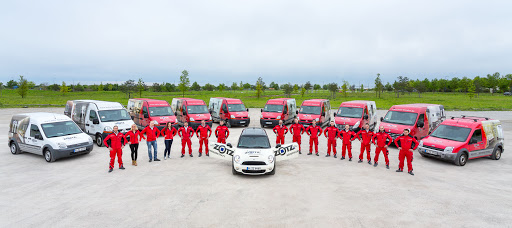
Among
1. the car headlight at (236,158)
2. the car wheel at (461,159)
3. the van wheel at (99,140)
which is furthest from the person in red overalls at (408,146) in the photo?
the van wheel at (99,140)

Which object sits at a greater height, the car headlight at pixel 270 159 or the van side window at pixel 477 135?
the van side window at pixel 477 135

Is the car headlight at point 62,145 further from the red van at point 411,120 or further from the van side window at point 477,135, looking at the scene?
the van side window at point 477,135

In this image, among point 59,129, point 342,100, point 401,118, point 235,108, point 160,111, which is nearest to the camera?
point 59,129

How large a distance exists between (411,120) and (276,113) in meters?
8.88

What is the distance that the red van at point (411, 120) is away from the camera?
13.7 metres

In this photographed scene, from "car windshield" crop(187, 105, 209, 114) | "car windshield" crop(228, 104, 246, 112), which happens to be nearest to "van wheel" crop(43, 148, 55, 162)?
"car windshield" crop(187, 105, 209, 114)

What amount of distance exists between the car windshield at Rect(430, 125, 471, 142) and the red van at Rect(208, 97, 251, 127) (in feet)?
39.9

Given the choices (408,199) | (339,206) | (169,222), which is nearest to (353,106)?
(408,199)

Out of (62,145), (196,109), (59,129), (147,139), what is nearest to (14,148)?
(59,129)

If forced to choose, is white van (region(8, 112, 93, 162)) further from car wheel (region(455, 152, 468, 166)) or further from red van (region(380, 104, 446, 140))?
car wheel (region(455, 152, 468, 166))

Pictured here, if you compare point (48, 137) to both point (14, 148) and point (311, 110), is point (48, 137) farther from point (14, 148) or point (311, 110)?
point (311, 110)

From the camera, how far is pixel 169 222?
596 cm

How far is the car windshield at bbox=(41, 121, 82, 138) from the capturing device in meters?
11.1

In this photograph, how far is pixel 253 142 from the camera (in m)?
9.85
